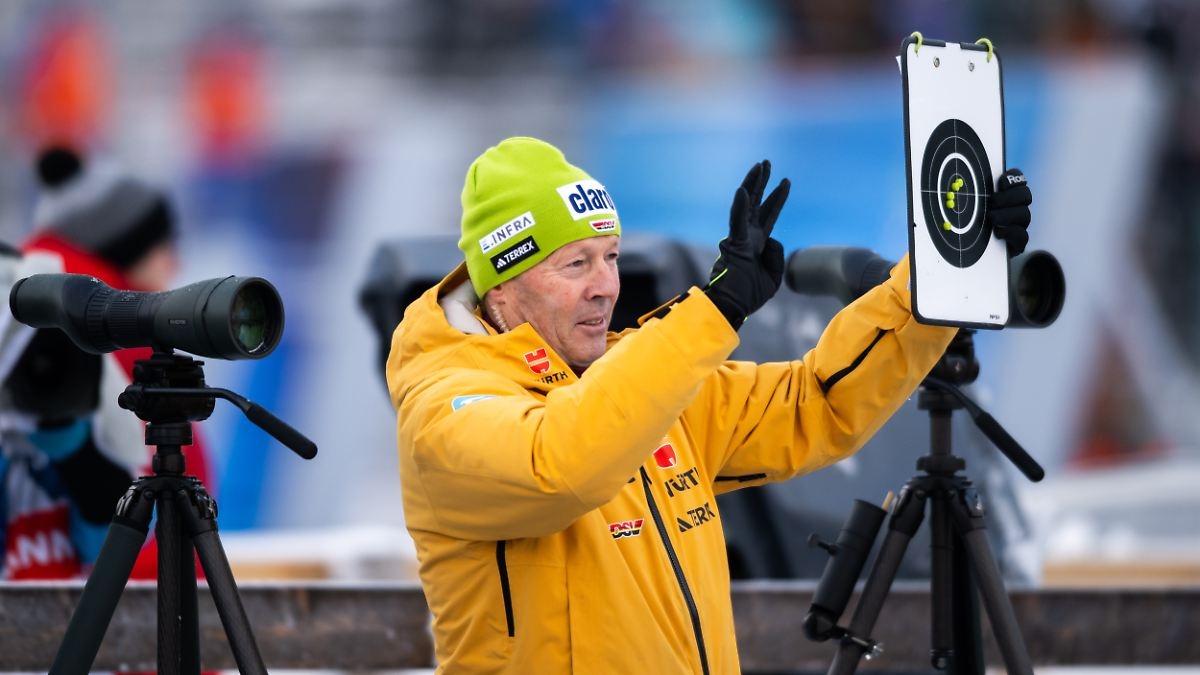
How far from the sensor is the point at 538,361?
261 cm

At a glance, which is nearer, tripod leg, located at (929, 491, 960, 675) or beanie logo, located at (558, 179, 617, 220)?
beanie logo, located at (558, 179, 617, 220)

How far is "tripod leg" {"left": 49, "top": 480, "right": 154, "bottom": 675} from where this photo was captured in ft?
8.13

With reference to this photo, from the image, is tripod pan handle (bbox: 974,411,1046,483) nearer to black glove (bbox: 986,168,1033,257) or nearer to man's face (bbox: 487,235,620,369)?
black glove (bbox: 986,168,1033,257)

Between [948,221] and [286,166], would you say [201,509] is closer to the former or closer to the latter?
[948,221]

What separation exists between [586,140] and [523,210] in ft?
33.9

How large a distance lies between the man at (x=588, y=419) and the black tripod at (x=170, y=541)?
0.28 metres

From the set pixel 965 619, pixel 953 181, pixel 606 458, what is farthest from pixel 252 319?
pixel 965 619

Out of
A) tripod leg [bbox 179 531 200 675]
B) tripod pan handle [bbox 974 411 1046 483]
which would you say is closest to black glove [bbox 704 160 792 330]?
tripod pan handle [bbox 974 411 1046 483]

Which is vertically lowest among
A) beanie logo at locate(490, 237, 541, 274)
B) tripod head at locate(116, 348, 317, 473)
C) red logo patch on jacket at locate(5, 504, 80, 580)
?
red logo patch on jacket at locate(5, 504, 80, 580)

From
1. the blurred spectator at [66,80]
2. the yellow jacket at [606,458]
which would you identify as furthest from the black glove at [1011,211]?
the blurred spectator at [66,80]

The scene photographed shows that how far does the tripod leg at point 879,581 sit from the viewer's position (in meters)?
2.84

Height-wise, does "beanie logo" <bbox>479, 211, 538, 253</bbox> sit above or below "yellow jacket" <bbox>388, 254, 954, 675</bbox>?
above

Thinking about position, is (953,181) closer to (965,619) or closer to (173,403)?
(965,619)

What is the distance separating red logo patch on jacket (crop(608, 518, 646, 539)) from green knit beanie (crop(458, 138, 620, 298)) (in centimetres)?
42
